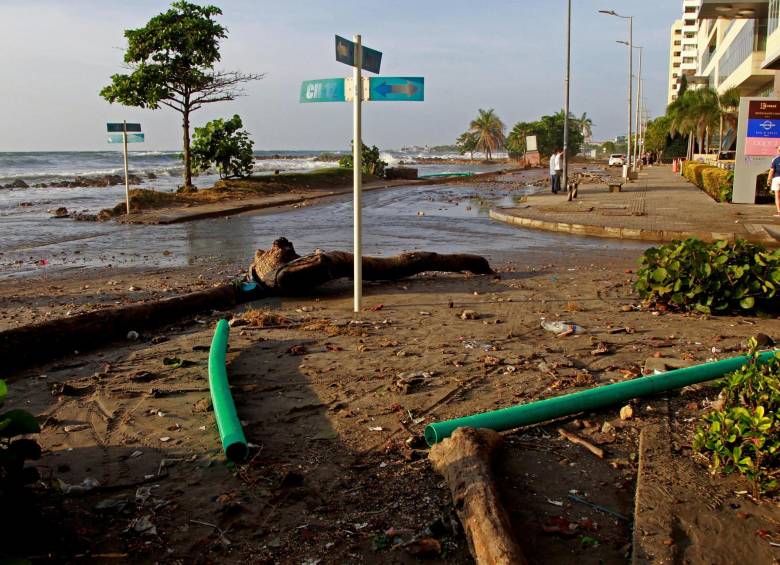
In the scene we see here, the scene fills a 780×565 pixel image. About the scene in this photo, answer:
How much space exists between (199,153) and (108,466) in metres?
26.4

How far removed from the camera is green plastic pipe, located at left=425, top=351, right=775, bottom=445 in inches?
160

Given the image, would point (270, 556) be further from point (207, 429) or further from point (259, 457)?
point (207, 429)

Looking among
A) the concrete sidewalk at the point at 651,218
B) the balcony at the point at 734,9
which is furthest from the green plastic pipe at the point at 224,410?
the balcony at the point at 734,9

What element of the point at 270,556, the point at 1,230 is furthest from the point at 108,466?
the point at 1,230

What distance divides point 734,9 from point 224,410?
4545 centimetres

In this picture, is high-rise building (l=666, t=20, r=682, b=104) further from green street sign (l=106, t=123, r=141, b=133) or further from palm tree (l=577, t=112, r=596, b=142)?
green street sign (l=106, t=123, r=141, b=133)

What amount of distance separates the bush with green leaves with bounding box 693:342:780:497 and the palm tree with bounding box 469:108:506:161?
399 feet

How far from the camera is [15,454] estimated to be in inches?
116

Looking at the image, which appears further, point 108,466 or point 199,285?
point 199,285

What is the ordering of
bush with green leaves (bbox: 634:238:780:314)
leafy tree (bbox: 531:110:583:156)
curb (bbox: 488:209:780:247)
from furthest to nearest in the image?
leafy tree (bbox: 531:110:583:156) < curb (bbox: 488:209:780:247) < bush with green leaves (bbox: 634:238:780:314)

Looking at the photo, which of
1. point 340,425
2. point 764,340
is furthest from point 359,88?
point 764,340

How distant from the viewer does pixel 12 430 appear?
120 inches

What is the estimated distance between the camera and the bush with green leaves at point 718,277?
7.14 metres

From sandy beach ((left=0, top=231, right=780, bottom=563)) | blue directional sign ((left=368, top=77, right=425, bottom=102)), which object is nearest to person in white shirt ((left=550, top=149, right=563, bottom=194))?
sandy beach ((left=0, top=231, right=780, bottom=563))
